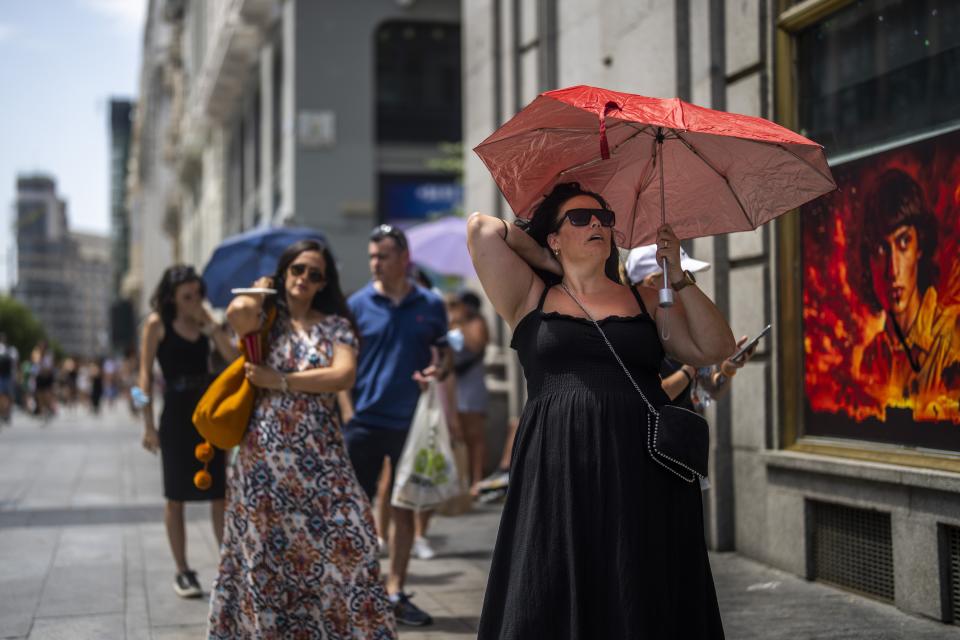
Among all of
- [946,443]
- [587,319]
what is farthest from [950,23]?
[587,319]

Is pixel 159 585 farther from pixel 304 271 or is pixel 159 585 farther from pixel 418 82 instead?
pixel 418 82

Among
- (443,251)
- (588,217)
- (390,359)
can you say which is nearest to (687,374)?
(588,217)

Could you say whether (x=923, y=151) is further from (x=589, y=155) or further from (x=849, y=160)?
Result: (x=589, y=155)

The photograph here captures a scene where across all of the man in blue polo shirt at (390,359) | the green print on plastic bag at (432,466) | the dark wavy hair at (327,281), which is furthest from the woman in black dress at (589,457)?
the green print on plastic bag at (432,466)

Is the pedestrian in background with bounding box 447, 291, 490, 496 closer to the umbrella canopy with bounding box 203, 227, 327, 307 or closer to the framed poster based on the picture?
the umbrella canopy with bounding box 203, 227, 327, 307

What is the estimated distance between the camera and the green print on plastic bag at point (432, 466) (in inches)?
264

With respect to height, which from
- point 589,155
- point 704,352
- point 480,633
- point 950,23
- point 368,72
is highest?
point 368,72

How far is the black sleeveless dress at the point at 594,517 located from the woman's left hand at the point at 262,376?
163cm

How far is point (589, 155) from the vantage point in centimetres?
391

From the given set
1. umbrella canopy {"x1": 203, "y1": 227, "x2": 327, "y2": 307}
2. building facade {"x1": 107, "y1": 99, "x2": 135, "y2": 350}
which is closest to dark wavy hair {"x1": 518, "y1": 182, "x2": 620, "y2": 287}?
umbrella canopy {"x1": 203, "y1": 227, "x2": 327, "y2": 307}

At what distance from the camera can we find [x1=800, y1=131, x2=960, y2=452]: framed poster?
18.4 feet

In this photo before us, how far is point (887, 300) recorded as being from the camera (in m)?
6.06

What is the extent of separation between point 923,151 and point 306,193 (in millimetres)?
16488

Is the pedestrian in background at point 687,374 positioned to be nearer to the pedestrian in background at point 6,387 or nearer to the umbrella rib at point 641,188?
the umbrella rib at point 641,188
